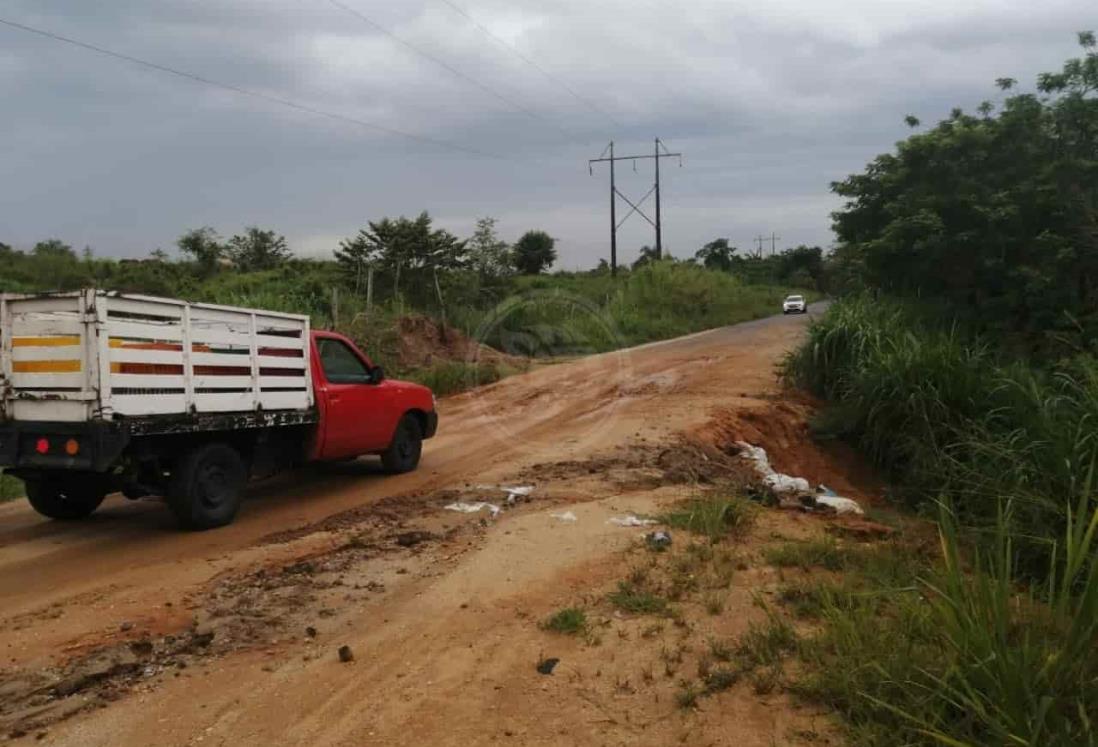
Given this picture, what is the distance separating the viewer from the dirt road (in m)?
3.65

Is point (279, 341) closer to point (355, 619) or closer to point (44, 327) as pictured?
point (44, 327)

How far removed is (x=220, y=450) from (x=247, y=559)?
4.16 ft

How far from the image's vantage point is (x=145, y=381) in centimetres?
627

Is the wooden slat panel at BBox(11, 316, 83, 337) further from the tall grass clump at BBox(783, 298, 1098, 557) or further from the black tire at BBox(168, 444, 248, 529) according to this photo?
the tall grass clump at BBox(783, 298, 1098, 557)

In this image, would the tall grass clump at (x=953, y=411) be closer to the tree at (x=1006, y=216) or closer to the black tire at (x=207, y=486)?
the tree at (x=1006, y=216)

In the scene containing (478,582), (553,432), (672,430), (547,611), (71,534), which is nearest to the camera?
(547,611)

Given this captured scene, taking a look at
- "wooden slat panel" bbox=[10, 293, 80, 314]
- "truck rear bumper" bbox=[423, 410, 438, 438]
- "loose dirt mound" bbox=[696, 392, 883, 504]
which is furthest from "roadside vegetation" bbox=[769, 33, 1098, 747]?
"wooden slat panel" bbox=[10, 293, 80, 314]

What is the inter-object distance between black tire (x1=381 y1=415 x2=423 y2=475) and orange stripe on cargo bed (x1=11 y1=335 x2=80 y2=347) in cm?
354

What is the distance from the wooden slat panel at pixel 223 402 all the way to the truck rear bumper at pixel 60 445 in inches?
27.4

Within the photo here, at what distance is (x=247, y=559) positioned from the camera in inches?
239

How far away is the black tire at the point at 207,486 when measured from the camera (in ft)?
22.0

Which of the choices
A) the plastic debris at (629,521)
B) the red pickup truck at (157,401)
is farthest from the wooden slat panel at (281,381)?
the plastic debris at (629,521)

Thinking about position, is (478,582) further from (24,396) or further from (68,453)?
(24,396)

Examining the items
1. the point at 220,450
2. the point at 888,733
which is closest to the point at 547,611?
the point at 888,733
